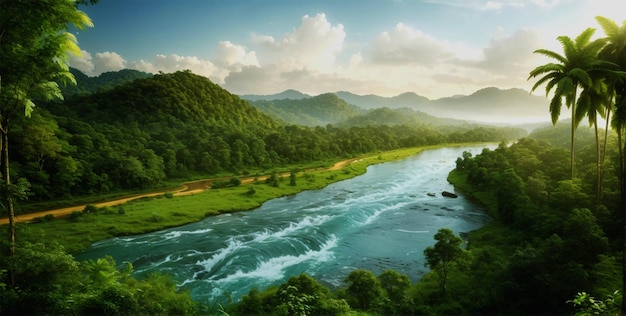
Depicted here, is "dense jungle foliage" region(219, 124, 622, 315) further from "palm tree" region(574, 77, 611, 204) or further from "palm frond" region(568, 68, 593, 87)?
"palm frond" region(568, 68, 593, 87)

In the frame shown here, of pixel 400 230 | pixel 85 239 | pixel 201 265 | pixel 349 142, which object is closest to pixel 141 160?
pixel 85 239

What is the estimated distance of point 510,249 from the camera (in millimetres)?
33188

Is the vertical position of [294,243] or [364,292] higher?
[364,292]

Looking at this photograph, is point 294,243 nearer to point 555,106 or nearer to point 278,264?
point 278,264

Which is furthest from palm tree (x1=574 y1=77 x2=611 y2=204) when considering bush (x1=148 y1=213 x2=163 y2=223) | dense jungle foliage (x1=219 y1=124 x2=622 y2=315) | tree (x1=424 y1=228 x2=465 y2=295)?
bush (x1=148 y1=213 x2=163 y2=223)

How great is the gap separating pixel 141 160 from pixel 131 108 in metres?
66.7

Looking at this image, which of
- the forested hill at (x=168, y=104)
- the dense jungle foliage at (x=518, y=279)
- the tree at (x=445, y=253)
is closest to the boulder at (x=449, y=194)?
the dense jungle foliage at (x=518, y=279)

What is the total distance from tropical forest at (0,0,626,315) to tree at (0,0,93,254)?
0.05m

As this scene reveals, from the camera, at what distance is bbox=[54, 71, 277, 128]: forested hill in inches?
4820

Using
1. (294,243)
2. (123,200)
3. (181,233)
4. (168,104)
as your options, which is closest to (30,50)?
(294,243)

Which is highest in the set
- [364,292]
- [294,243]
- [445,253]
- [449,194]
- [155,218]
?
[155,218]

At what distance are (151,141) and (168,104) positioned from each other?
179 ft

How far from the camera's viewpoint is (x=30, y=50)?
11445mm

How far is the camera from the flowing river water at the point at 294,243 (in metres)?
31.0
